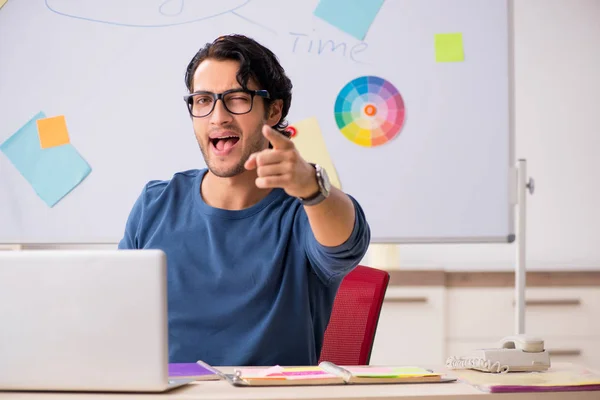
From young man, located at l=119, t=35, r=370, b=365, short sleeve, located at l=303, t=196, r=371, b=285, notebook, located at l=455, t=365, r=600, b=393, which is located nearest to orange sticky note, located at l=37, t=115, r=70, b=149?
young man, located at l=119, t=35, r=370, b=365

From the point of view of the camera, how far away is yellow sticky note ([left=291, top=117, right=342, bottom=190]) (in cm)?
246

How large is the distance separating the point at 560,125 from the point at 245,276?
2.21 m

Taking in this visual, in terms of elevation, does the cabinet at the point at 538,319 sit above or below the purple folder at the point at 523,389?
below

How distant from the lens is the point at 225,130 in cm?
154

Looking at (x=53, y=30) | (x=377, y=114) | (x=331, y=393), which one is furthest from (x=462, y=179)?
(x=331, y=393)

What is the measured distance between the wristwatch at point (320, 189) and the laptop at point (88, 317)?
12.2 inches

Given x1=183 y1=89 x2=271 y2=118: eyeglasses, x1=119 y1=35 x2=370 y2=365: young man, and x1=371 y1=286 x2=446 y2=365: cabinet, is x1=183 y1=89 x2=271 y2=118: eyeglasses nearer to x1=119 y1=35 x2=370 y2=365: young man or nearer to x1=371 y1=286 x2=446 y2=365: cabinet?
x1=119 y1=35 x2=370 y2=365: young man

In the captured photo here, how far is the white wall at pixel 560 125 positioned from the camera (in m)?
3.29

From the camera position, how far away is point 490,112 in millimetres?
2432

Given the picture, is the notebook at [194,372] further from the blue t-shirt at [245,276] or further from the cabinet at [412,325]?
the cabinet at [412,325]

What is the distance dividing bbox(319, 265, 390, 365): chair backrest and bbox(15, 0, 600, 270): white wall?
1.75m

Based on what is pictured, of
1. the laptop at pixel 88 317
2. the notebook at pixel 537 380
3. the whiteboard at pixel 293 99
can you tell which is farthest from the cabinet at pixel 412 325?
the laptop at pixel 88 317

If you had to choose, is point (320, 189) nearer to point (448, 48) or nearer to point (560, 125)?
point (448, 48)

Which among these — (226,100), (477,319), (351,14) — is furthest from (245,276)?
(477,319)
